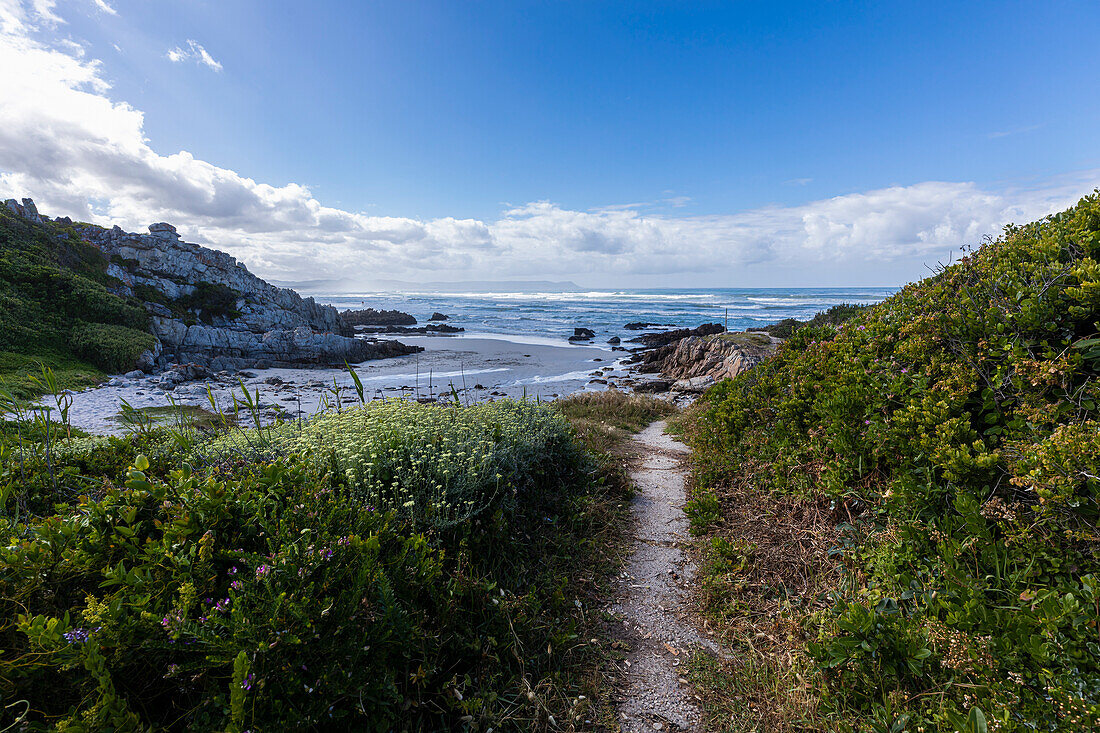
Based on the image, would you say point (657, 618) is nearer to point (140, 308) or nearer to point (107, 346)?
point (107, 346)

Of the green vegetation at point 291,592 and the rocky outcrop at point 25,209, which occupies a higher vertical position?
the rocky outcrop at point 25,209

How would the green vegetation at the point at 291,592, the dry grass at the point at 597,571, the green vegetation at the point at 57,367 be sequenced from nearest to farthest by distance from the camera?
the green vegetation at the point at 291,592 → the dry grass at the point at 597,571 → the green vegetation at the point at 57,367

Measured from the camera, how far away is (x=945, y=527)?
255 cm

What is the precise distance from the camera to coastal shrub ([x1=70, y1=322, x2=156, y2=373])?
18.2 meters

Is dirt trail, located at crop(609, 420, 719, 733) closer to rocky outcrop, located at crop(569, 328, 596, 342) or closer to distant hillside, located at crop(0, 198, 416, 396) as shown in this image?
distant hillside, located at crop(0, 198, 416, 396)

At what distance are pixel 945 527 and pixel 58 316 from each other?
29.8m

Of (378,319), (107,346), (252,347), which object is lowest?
(252,347)

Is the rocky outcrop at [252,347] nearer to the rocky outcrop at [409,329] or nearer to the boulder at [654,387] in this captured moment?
the rocky outcrop at [409,329]

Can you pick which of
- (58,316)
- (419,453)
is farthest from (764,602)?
(58,316)

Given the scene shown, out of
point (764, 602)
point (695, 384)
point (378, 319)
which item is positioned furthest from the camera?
point (378, 319)

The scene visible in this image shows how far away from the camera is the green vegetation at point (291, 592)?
→ 1665 millimetres

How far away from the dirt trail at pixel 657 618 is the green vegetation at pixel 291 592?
0.25 m

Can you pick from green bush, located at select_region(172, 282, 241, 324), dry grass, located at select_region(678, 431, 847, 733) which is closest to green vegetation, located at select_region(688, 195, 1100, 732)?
dry grass, located at select_region(678, 431, 847, 733)

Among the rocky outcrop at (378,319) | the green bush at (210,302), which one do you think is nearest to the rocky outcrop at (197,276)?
the green bush at (210,302)
